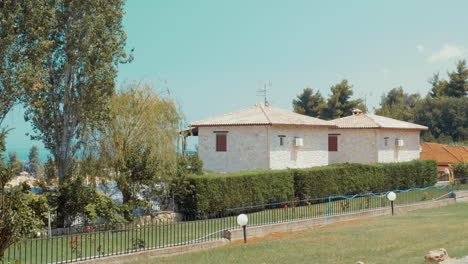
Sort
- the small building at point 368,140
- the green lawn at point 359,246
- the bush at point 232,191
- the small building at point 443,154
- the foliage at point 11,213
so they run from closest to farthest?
the foliage at point 11,213 → the green lawn at point 359,246 → the bush at point 232,191 → the small building at point 368,140 → the small building at point 443,154

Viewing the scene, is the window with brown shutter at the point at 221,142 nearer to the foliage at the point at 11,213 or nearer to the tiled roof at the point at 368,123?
the tiled roof at the point at 368,123

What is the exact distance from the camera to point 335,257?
47.4 ft

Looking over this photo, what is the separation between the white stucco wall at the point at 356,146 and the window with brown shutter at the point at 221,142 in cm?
1020

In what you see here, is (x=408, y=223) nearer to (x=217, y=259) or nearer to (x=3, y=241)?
(x=217, y=259)

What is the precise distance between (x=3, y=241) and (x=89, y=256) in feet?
23.3

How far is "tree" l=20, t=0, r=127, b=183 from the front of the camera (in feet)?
73.2

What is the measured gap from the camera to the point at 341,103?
243 feet

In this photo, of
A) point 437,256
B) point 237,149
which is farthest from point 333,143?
point 437,256

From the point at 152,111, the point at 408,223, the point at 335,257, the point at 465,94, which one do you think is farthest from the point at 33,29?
the point at 465,94

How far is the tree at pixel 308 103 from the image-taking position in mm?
76875

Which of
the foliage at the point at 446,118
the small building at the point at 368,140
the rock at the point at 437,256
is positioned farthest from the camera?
the foliage at the point at 446,118

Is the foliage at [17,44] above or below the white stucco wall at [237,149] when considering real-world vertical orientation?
above

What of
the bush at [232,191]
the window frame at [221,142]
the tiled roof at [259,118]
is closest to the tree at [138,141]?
the bush at [232,191]

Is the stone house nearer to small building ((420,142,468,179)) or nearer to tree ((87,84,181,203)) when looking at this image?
tree ((87,84,181,203))
